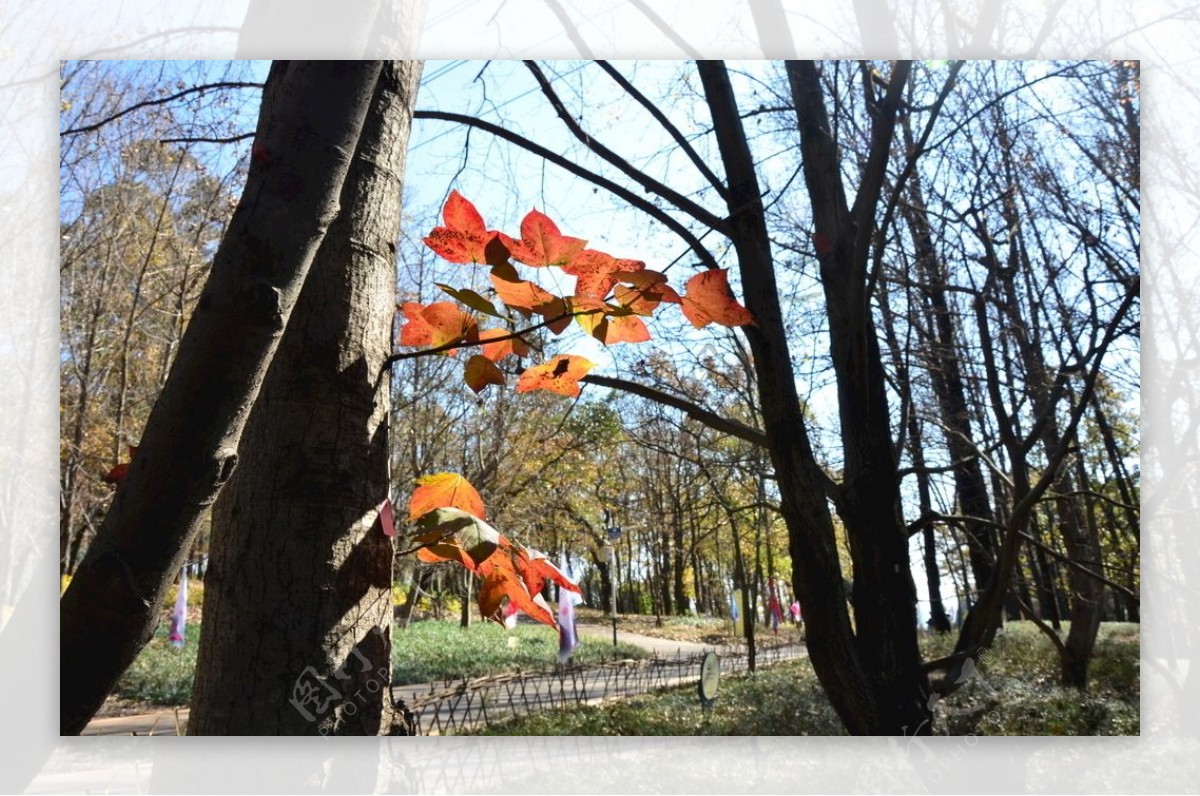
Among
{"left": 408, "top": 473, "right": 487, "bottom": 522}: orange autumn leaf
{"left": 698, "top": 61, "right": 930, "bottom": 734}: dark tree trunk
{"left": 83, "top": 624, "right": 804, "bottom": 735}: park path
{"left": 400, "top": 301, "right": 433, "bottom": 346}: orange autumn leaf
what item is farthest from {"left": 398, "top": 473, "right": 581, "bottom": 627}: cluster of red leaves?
{"left": 83, "top": 624, "right": 804, "bottom": 735}: park path

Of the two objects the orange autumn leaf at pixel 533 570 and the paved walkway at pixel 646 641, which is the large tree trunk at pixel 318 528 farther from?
the paved walkway at pixel 646 641

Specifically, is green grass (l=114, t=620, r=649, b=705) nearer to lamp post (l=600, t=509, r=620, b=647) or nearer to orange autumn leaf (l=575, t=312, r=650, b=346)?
lamp post (l=600, t=509, r=620, b=647)

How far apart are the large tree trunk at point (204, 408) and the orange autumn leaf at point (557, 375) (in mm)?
306

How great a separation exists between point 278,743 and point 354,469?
0.15m

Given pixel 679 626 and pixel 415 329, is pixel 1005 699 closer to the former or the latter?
pixel 679 626

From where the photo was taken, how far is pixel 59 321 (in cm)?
182

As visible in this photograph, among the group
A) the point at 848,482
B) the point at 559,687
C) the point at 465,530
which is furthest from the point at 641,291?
the point at 559,687

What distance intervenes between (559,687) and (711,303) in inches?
64.3

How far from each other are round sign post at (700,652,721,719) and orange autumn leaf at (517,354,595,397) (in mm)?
1414

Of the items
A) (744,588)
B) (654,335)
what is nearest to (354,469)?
(654,335)

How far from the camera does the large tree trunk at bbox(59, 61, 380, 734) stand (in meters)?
0.25

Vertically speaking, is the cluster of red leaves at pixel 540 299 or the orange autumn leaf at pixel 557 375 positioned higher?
the cluster of red leaves at pixel 540 299

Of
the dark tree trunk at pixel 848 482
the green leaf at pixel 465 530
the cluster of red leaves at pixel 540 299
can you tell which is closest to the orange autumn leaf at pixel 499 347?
the cluster of red leaves at pixel 540 299

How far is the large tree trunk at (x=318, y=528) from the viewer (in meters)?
0.44
